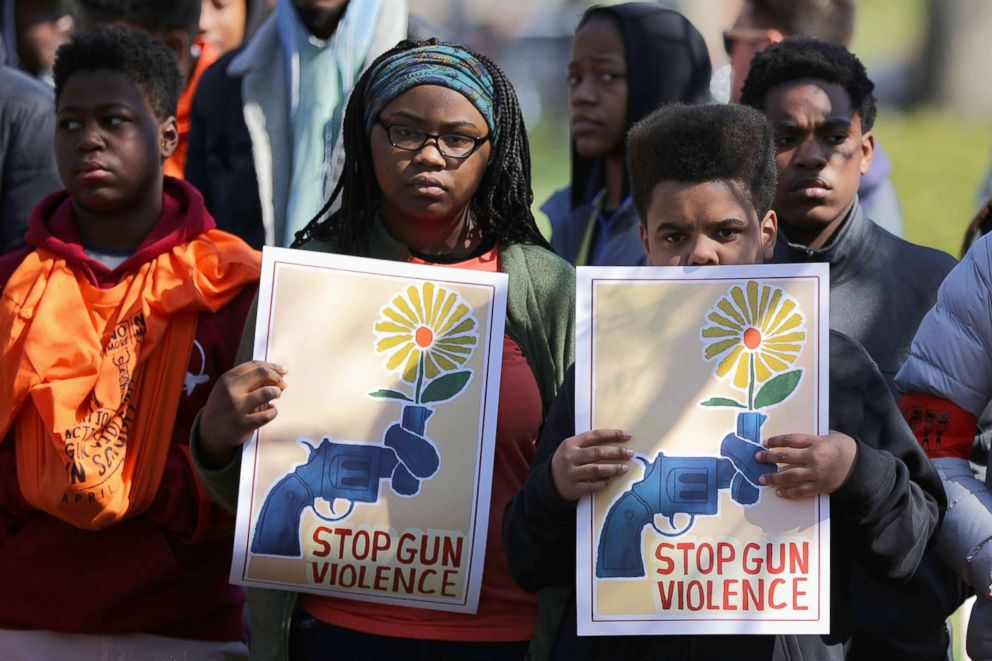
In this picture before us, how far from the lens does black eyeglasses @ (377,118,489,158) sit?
139 inches

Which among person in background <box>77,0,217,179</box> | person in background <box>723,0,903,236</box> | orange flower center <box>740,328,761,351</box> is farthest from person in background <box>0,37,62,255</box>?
orange flower center <box>740,328,761,351</box>

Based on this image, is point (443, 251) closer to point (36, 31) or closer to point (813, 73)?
point (813, 73)

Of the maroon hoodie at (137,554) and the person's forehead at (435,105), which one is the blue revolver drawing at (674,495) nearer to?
the person's forehead at (435,105)

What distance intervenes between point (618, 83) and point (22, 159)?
6.28 feet

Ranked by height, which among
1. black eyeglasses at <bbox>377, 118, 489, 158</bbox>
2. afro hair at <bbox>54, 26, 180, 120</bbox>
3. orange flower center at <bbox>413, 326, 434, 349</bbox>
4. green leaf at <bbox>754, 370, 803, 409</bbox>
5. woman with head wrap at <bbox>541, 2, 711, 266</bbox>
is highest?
woman with head wrap at <bbox>541, 2, 711, 266</bbox>

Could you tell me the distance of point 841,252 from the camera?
4180 mm

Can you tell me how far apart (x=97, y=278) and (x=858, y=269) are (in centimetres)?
190

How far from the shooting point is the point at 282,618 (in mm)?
3404

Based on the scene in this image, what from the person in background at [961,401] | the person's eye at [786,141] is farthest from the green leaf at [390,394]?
the person's eye at [786,141]

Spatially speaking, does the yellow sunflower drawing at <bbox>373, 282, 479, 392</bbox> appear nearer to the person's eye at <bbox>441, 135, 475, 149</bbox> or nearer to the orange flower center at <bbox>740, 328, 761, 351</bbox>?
the person's eye at <bbox>441, 135, 475, 149</bbox>

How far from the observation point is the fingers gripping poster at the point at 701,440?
3.03m

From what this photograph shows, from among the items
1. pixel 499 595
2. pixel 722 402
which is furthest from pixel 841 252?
pixel 499 595

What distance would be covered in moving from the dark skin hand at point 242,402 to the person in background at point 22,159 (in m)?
1.91

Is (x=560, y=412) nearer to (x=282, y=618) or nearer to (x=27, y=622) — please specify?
(x=282, y=618)
